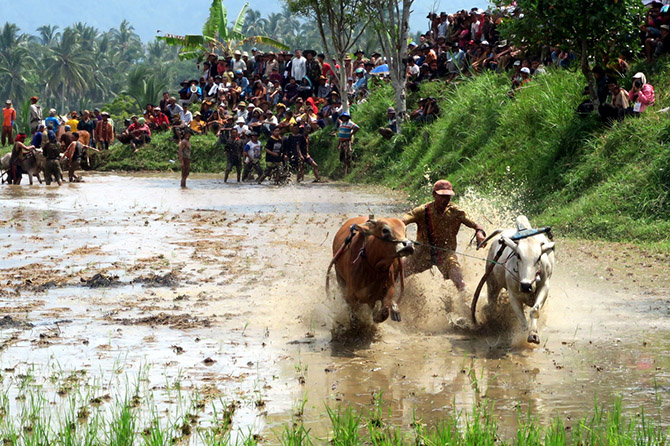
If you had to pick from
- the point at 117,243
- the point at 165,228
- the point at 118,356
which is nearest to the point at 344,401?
the point at 118,356

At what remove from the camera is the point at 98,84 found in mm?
97500

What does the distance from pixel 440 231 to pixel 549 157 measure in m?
9.54

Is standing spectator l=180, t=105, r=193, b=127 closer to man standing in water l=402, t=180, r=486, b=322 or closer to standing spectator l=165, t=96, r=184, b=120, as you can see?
standing spectator l=165, t=96, r=184, b=120

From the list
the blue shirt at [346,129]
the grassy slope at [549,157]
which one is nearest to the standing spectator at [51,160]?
the blue shirt at [346,129]

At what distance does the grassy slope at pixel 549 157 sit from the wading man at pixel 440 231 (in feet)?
15.9

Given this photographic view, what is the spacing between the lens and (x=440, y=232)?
9.86 m

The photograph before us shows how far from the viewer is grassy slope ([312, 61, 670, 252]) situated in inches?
610

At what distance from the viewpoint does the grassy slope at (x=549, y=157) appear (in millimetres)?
15484

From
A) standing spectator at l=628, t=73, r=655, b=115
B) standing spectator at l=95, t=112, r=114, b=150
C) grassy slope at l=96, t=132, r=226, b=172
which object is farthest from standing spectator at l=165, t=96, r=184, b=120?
standing spectator at l=628, t=73, r=655, b=115

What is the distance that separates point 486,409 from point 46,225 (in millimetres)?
13018

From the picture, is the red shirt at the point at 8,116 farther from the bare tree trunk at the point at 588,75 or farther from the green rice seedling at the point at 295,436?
the green rice seedling at the point at 295,436

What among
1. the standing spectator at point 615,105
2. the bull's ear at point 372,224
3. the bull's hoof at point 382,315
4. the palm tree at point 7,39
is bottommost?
the bull's hoof at point 382,315

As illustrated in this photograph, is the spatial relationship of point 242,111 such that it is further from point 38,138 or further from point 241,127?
point 38,138

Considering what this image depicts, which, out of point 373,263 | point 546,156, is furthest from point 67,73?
point 373,263
